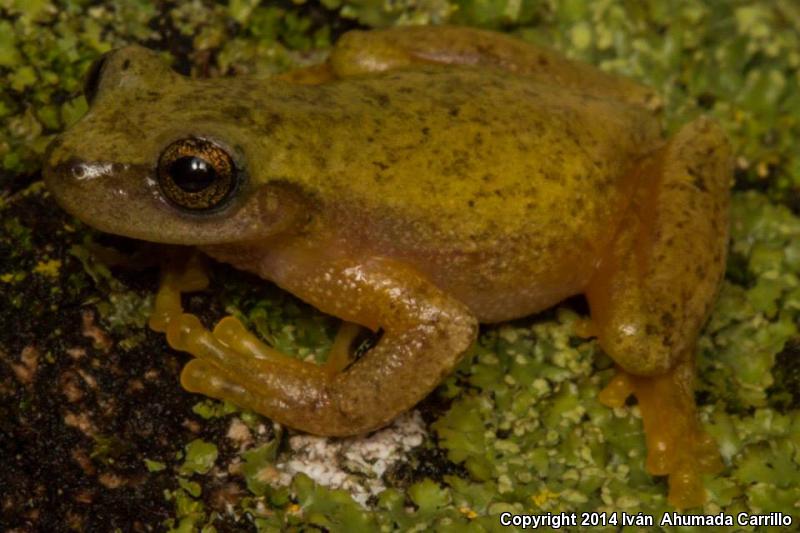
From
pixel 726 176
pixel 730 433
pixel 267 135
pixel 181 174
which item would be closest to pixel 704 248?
pixel 726 176

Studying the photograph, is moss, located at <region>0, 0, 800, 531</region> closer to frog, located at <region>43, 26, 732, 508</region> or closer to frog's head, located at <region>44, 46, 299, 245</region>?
frog, located at <region>43, 26, 732, 508</region>

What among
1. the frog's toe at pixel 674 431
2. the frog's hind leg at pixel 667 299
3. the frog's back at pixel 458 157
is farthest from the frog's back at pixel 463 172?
the frog's toe at pixel 674 431

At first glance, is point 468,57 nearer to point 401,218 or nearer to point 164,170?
point 401,218

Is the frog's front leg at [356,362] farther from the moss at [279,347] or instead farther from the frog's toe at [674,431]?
the frog's toe at [674,431]

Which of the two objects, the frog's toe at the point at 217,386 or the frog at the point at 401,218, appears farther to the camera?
the frog's toe at the point at 217,386

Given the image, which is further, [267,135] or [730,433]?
[730,433]

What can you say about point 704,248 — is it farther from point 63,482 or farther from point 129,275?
point 63,482
